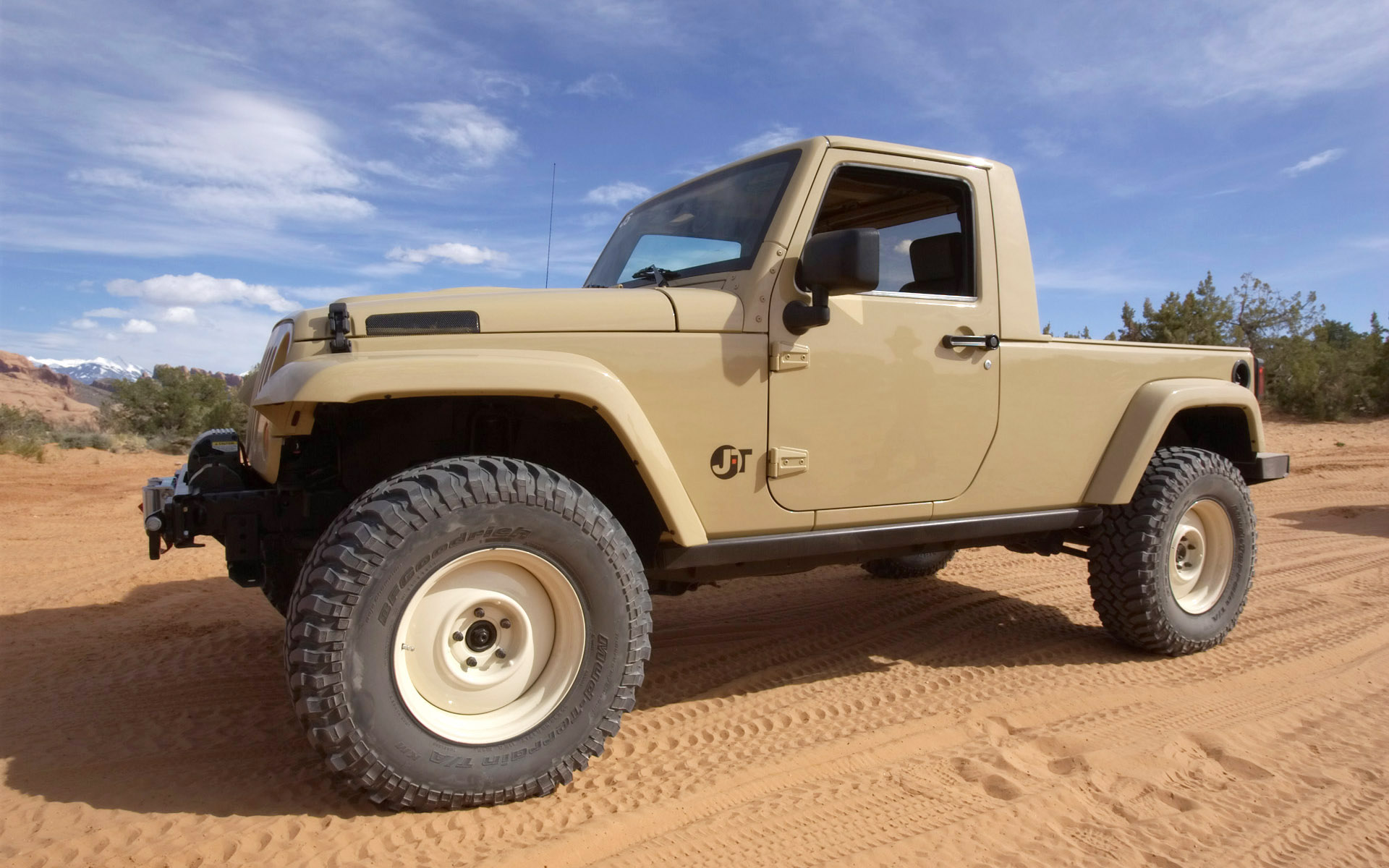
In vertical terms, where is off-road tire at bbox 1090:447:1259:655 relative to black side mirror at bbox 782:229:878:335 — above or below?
below

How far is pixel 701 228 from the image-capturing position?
348cm

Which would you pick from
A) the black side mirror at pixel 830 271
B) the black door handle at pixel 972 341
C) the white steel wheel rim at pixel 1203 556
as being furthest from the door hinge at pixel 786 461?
the white steel wheel rim at pixel 1203 556

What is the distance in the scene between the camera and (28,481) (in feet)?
34.6

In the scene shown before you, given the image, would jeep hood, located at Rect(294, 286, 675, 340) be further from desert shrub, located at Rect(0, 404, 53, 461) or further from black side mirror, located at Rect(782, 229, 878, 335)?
desert shrub, located at Rect(0, 404, 53, 461)

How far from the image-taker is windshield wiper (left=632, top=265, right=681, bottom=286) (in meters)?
3.43

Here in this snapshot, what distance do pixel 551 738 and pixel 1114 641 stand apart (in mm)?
3190

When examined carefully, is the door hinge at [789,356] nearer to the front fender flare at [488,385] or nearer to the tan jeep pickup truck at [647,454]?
the tan jeep pickup truck at [647,454]

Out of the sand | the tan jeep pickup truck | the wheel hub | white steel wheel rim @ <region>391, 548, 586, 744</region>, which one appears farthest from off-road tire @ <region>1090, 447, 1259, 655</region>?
the wheel hub

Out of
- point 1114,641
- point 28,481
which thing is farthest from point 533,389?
point 28,481

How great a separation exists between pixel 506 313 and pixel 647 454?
2.09 feet

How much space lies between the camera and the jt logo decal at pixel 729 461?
9.43 ft

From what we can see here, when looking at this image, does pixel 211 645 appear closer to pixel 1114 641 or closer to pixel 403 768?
pixel 403 768

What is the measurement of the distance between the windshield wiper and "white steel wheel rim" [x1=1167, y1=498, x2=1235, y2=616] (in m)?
2.93

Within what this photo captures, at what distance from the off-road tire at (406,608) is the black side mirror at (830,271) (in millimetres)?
974
